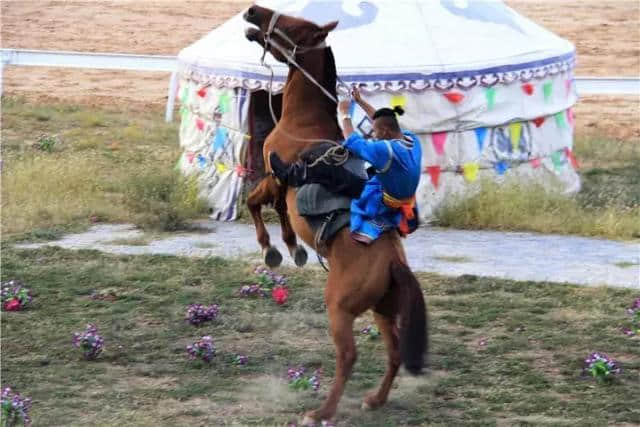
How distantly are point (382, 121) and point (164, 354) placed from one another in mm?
2371

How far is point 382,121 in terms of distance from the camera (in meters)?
6.08

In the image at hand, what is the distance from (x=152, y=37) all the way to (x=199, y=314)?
17510mm

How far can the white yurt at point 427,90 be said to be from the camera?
11.2 meters

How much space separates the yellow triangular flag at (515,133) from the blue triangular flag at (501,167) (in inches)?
8.0

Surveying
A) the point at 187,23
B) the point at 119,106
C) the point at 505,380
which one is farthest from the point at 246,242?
the point at 187,23

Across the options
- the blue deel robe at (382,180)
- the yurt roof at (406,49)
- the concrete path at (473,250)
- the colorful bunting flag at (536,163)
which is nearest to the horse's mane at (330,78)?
the blue deel robe at (382,180)

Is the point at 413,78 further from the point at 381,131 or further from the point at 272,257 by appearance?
the point at 381,131

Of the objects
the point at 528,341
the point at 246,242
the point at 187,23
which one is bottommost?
the point at 187,23

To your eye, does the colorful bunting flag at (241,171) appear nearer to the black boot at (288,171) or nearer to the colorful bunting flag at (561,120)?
the colorful bunting flag at (561,120)

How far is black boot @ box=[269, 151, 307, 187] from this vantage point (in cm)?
641

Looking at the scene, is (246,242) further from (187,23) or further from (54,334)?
(187,23)

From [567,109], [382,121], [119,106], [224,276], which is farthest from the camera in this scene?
[119,106]

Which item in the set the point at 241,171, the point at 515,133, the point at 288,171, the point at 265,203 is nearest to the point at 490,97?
the point at 515,133

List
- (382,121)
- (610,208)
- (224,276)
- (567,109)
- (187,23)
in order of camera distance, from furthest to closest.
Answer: (187,23) < (567,109) < (610,208) < (224,276) < (382,121)
